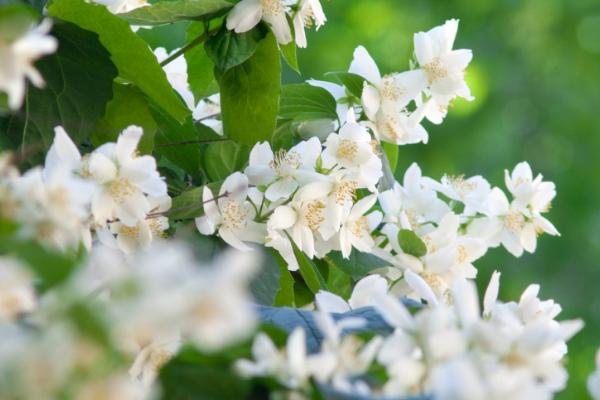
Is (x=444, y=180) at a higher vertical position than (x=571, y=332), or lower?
lower

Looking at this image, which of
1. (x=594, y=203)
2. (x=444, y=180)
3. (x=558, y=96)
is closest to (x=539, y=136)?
(x=558, y=96)

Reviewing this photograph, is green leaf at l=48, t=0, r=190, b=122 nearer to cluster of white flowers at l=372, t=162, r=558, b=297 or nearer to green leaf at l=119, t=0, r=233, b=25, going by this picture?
green leaf at l=119, t=0, r=233, b=25

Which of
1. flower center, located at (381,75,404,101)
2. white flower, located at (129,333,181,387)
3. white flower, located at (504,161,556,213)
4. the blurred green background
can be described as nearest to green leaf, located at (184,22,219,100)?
flower center, located at (381,75,404,101)

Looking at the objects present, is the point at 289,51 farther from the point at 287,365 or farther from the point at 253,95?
the point at 287,365

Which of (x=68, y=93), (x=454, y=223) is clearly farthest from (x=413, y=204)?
(x=68, y=93)

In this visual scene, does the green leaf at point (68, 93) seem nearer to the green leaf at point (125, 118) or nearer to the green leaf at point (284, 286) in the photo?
the green leaf at point (125, 118)

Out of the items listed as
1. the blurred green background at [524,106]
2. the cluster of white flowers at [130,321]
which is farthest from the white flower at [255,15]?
the blurred green background at [524,106]

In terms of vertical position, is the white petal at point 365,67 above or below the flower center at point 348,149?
above

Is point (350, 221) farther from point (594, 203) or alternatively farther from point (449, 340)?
point (594, 203)
